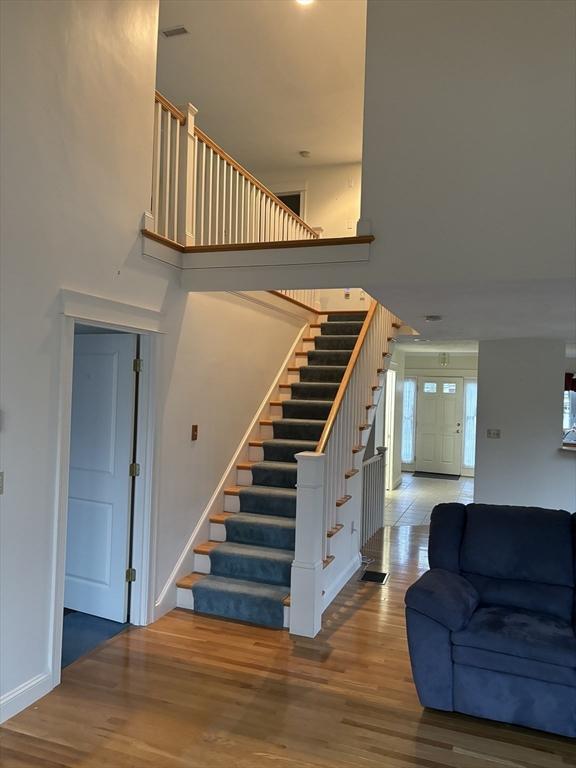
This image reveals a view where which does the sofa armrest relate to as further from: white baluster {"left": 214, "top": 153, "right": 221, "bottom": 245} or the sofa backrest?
white baluster {"left": 214, "top": 153, "right": 221, "bottom": 245}

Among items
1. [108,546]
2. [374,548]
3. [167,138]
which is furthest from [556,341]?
[108,546]

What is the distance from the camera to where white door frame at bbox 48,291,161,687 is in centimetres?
292

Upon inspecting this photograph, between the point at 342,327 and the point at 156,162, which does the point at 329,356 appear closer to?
the point at 342,327

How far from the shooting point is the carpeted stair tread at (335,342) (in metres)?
6.29

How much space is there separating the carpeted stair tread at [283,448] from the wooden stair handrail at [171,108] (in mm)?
2691

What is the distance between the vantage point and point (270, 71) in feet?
17.7

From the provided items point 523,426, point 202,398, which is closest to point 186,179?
point 202,398

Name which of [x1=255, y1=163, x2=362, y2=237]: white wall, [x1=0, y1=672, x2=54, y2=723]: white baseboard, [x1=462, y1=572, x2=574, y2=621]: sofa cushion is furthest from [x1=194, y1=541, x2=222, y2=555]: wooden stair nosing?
[x1=255, y1=163, x2=362, y2=237]: white wall

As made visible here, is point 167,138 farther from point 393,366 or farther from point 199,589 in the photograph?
point 393,366

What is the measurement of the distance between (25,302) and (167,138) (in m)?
1.79

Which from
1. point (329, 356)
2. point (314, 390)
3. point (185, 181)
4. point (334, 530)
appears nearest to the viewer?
point (185, 181)

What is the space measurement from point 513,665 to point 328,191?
6.62 meters

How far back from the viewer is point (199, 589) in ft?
13.2

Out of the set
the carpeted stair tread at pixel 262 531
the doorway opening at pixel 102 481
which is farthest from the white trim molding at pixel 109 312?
the carpeted stair tread at pixel 262 531
